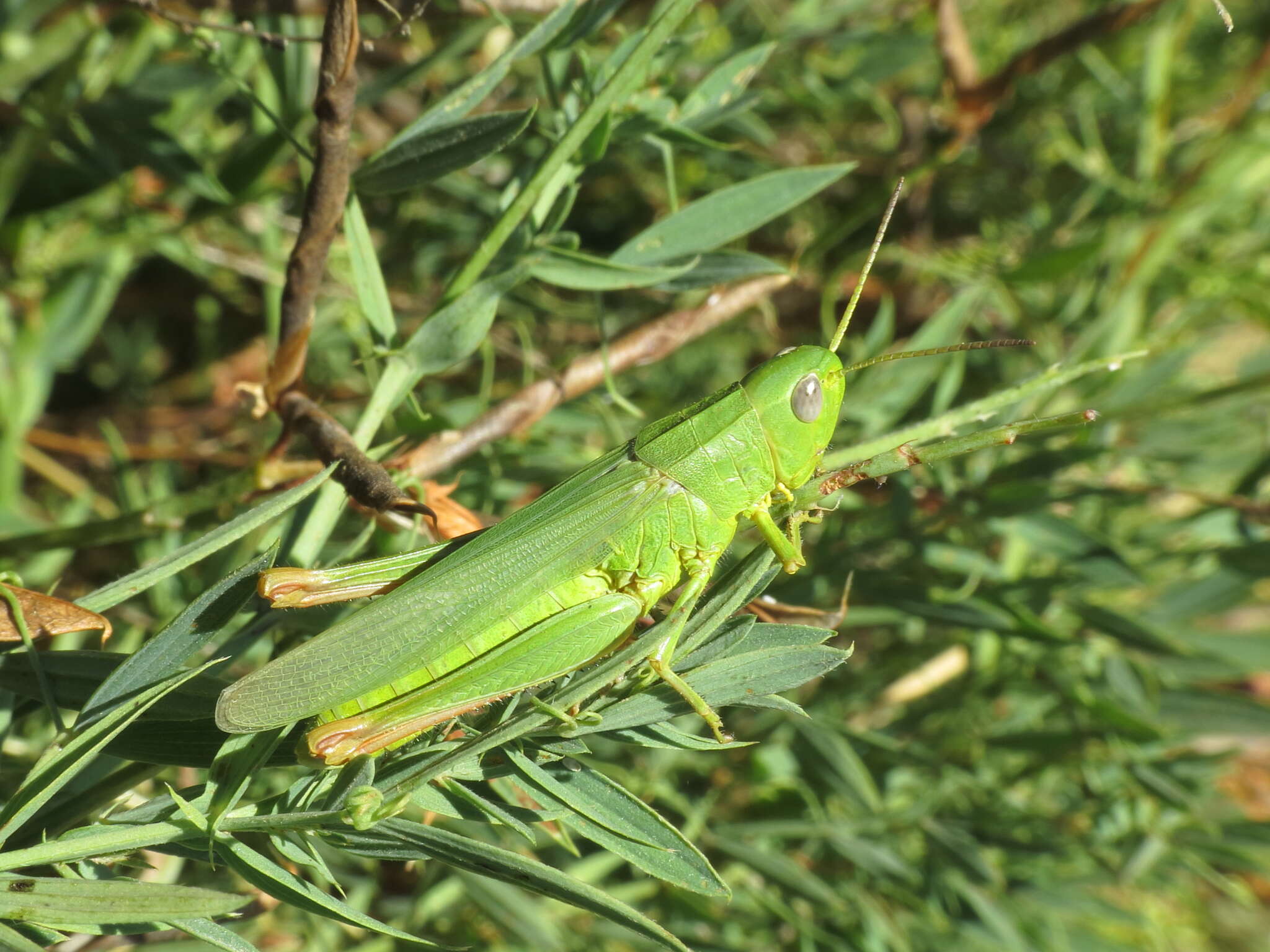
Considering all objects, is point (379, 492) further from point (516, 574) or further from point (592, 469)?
point (592, 469)

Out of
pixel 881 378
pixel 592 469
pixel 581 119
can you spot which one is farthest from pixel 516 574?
pixel 881 378

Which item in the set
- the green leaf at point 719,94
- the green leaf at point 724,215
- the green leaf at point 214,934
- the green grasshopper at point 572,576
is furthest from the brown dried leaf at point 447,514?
the green leaf at point 719,94

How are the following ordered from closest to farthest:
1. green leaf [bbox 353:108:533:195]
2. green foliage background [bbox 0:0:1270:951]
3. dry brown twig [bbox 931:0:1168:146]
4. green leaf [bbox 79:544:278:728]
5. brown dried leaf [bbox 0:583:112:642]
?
green leaf [bbox 79:544:278:728]
brown dried leaf [bbox 0:583:112:642]
green leaf [bbox 353:108:533:195]
green foliage background [bbox 0:0:1270:951]
dry brown twig [bbox 931:0:1168:146]

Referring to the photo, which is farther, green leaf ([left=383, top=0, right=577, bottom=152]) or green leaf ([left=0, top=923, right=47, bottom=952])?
green leaf ([left=383, top=0, right=577, bottom=152])

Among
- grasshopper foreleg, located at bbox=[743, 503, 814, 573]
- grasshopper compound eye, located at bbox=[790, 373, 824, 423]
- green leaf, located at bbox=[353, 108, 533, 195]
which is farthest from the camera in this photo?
grasshopper compound eye, located at bbox=[790, 373, 824, 423]

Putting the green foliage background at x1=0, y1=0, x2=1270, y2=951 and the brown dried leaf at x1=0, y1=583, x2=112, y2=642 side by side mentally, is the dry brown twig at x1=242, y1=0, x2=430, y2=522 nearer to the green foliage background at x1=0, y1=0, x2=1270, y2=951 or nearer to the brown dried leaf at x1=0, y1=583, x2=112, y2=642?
the green foliage background at x1=0, y1=0, x2=1270, y2=951

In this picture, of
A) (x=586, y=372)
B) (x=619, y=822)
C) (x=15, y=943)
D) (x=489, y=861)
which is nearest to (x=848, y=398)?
(x=586, y=372)

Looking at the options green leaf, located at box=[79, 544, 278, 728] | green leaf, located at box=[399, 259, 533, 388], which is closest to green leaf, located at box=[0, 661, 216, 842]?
green leaf, located at box=[79, 544, 278, 728]

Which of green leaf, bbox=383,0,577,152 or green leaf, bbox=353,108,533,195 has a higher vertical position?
green leaf, bbox=383,0,577,152
